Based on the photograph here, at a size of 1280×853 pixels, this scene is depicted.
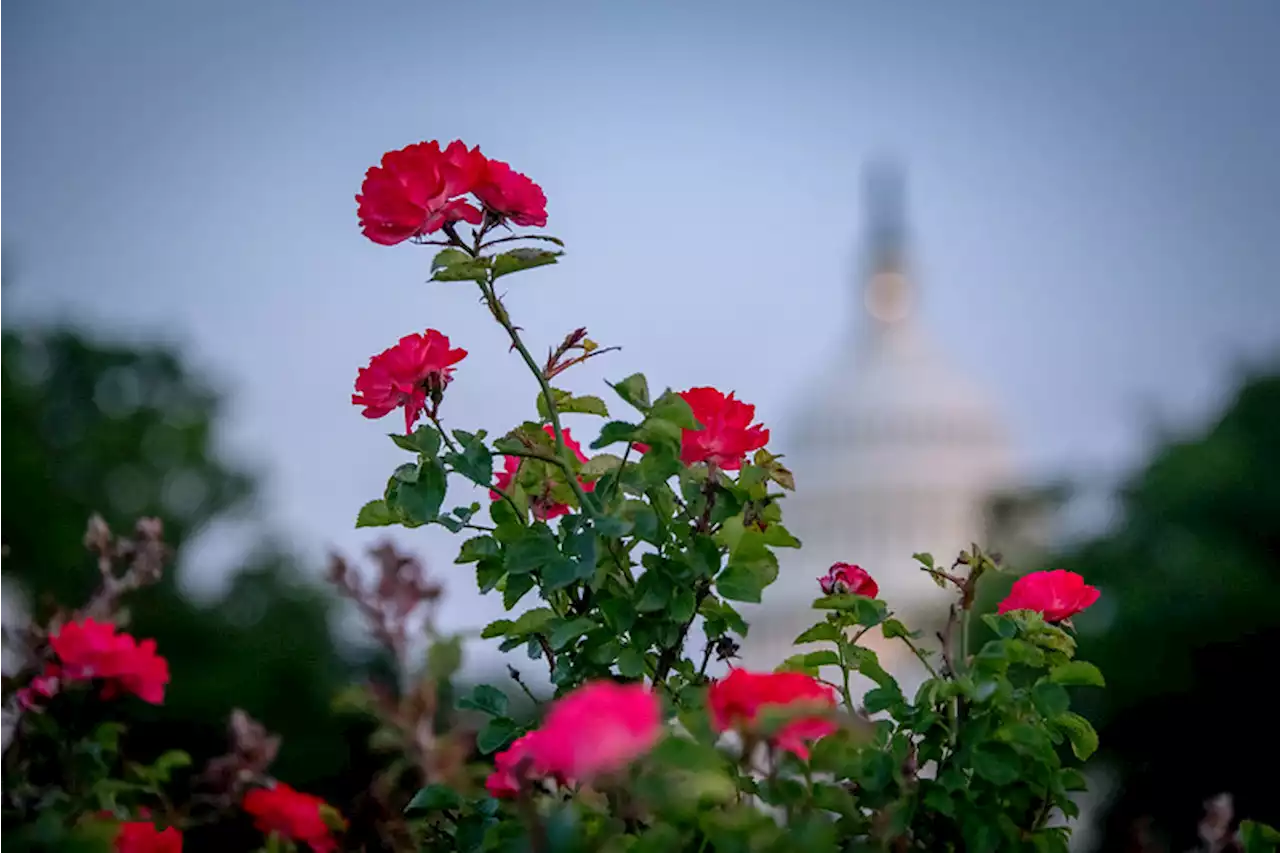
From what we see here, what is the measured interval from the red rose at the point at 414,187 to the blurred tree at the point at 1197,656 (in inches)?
892

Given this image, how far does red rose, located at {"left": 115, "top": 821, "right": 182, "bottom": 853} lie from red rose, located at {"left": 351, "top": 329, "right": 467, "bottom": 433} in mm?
816

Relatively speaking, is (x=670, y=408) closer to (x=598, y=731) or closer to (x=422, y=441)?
(x=422, y=441)

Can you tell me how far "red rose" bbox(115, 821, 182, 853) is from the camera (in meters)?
3.06

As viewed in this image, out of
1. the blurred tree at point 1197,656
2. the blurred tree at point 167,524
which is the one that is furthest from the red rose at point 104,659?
the blurred tree at point 1197,656

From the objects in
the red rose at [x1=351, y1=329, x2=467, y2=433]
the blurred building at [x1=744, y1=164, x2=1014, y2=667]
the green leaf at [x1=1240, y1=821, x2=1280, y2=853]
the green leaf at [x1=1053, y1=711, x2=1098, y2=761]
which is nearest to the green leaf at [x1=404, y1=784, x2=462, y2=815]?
the red rose at [x1=351, y1=329, x2=467, y2=433]

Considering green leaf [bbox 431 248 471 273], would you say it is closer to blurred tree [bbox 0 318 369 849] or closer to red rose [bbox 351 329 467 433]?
red rose [bbox 351 329 467 433]

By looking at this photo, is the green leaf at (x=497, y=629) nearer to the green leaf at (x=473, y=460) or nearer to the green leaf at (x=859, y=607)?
the green leaf at (x=473, y=460)

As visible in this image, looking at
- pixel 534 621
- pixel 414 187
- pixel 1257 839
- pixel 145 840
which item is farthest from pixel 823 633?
pixel 145 840

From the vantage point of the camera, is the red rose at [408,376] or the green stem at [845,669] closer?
the red rose at [408,376]

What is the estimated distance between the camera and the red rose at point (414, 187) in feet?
9.43

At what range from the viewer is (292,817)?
3.60 m

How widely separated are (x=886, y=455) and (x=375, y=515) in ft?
221

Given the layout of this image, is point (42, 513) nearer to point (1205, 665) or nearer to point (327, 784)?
point (327, 784)

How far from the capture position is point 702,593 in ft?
10.2
